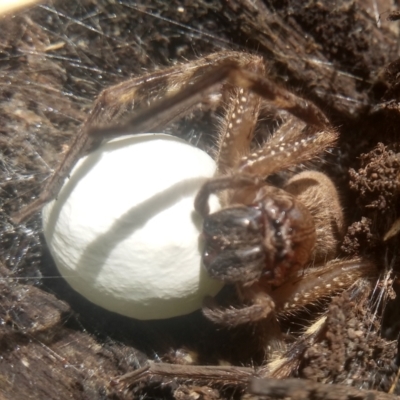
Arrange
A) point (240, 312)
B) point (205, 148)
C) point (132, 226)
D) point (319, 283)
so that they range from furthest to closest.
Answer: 1. point (205, 148)
2. point (319, 283)
3. point (240, 312)
4. point (132, 226)

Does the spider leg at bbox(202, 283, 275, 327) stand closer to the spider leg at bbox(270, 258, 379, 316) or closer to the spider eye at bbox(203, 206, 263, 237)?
the spider leg at bbox(270, 258, 379, 316)

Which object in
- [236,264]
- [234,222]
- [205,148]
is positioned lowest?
[236,264]

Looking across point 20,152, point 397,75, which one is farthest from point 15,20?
point 397,75

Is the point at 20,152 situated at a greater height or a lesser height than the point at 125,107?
lesser

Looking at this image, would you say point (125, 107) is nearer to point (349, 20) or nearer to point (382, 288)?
point (349, 20)

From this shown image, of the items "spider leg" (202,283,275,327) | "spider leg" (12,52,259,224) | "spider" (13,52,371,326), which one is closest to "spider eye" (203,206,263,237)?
"spider" (13,52,371,326)

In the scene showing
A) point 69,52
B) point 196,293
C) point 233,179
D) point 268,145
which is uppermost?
point 69,52

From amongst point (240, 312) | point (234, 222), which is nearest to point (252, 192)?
point (234, 222)

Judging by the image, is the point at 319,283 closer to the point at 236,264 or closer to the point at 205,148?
the point at 236,264
